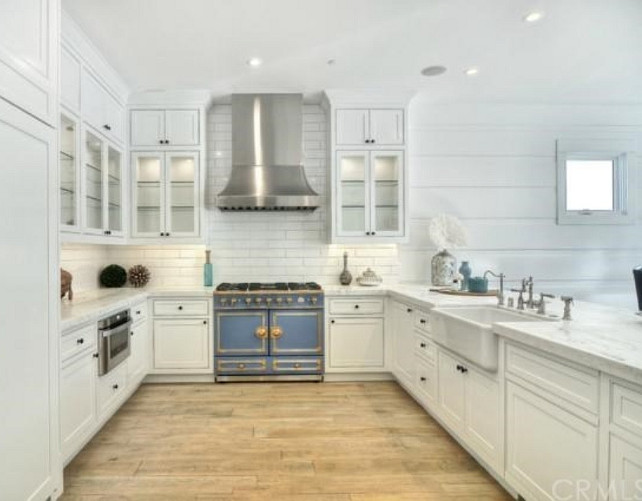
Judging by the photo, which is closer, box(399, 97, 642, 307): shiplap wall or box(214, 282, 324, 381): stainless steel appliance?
box(214, 282, 324, 381): stainless steel appliance

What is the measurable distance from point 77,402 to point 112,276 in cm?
177

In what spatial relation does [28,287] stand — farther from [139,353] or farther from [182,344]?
[182,344]

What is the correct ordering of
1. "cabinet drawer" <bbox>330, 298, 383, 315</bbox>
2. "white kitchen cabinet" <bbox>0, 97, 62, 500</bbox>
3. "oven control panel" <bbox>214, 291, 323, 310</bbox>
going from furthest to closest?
"cabinet drawer" <bbox>330, 298, 383, 315</bbox>
"oven control panel" <bbox>214, 291, 323, 310</bbox>
"white kitchen cabinet" <bbox>0, 97, 62, 500</bbox>

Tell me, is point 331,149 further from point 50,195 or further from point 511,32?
point 50,195

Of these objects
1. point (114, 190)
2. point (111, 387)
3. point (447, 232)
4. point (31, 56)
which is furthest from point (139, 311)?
point (447, 232)

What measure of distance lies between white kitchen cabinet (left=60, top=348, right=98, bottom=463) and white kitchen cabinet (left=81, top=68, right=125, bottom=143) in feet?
5.93

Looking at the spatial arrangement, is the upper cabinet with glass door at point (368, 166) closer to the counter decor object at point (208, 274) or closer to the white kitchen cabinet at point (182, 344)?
the counter decor object at point (208, 274)

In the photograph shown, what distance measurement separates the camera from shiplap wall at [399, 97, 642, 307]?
4031mm

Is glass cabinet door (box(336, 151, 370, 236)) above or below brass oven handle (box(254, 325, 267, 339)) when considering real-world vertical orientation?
above

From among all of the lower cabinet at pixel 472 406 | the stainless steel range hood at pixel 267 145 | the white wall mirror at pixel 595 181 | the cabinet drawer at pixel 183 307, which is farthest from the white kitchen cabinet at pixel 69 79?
the white wall mirror at pixel 595 181

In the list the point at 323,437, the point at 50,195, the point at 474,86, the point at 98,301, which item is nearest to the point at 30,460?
the point at 50,195

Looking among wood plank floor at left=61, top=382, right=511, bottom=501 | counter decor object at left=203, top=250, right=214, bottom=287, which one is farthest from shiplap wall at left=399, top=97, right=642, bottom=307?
counter decor object at left=203, top=250, right=214, bottom=287

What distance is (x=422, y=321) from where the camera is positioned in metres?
2.88

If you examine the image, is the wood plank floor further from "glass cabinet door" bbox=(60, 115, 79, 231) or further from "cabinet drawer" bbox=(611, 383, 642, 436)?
"glass cabinet door" bbox=(60, 115, 79, 231)
